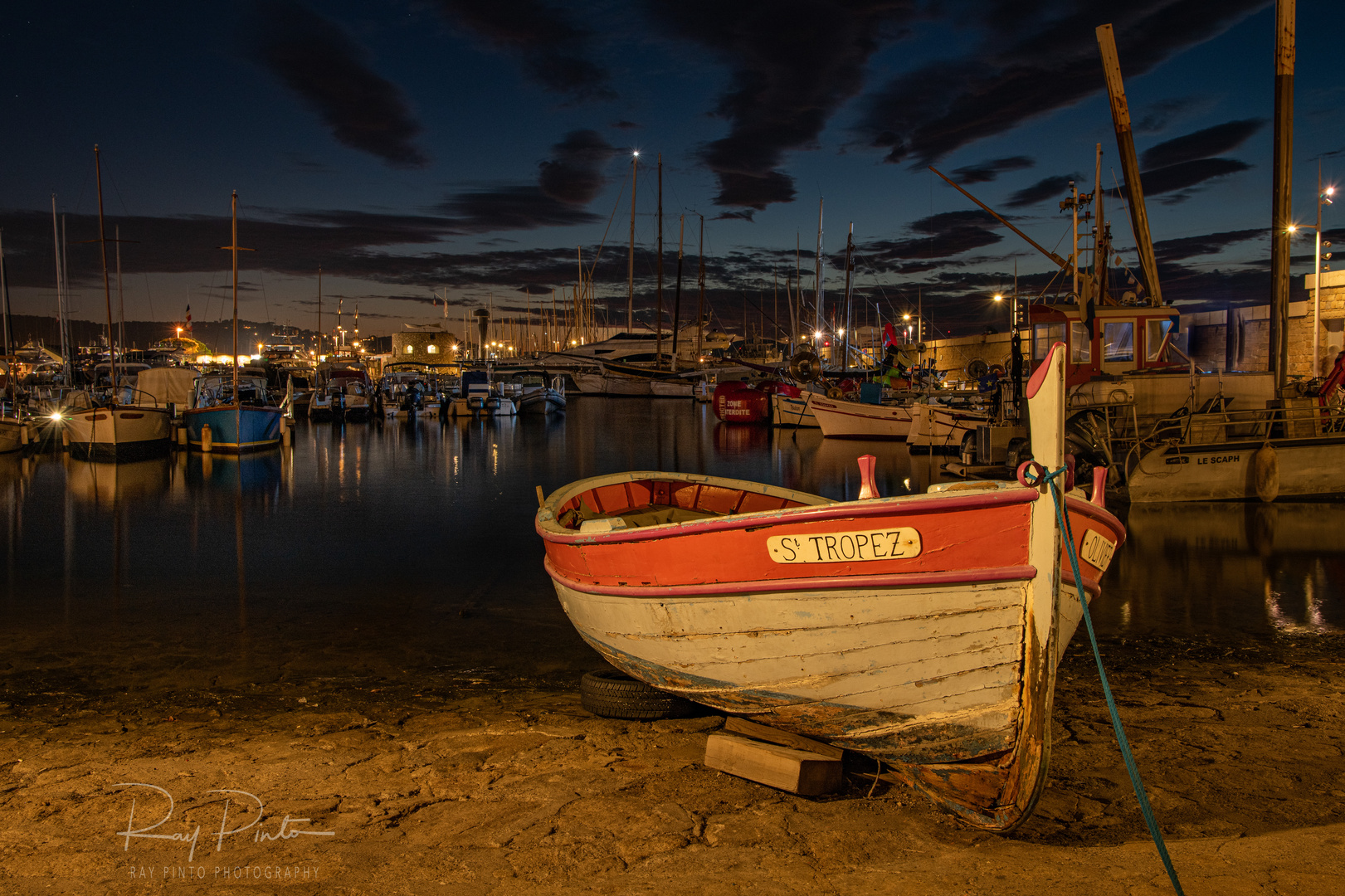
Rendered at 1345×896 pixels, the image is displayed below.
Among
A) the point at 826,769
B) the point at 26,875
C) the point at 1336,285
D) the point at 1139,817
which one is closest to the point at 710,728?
the point at 826,769

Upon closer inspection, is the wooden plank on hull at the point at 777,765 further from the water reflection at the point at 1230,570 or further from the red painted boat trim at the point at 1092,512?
the water reflection at the point at 1230,570

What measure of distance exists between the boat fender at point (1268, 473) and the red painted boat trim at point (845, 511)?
12.6 metres

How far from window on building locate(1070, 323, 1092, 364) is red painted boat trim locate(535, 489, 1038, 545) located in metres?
14.0

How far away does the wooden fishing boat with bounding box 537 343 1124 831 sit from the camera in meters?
3.56

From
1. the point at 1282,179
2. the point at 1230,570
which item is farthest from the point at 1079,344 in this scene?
the point at 1230,570

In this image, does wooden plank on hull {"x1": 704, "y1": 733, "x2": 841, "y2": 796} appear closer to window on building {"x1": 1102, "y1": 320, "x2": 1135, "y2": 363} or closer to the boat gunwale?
the boat gunwale

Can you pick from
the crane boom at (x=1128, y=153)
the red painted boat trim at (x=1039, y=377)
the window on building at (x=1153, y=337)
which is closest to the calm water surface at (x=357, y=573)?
the window on building at (x=1153, y=337)

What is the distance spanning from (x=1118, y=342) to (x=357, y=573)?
14724 millimetres

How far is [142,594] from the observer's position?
891 centimetres

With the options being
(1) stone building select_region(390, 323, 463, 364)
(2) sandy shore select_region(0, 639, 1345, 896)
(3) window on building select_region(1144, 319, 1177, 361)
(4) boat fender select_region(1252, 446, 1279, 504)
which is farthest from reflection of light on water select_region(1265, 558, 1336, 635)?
(1) stone building select_region(390, 323, 463, 364)

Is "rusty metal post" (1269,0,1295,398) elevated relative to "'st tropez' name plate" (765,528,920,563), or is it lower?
elevated

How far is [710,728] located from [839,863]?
169 cm

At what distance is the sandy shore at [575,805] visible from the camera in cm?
362

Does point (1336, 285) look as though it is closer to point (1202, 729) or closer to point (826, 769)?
point (1202, 729)
